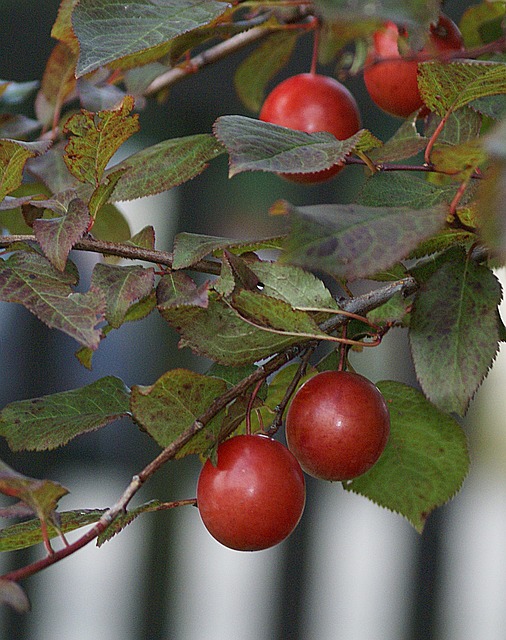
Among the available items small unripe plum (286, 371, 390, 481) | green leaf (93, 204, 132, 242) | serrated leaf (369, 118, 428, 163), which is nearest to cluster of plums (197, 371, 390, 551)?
small unripe plum (286, 371, 390, 481)

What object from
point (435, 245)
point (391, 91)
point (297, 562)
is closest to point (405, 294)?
point (435, 245)

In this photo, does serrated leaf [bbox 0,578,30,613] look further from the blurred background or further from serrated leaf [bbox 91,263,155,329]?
the blurred background

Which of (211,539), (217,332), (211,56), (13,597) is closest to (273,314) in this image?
(217,332)

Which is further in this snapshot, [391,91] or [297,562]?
[297,562]

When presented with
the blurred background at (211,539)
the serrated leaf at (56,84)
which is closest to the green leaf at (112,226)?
the serrated leaf at (56,84)

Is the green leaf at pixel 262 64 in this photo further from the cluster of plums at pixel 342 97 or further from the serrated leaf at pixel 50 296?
the serrated leaf at pixel 50 296

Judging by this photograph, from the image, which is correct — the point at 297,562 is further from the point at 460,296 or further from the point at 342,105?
the point at 460,296

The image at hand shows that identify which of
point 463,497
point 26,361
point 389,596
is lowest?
point 389,596

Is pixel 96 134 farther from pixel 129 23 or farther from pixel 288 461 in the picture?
pixel 288 461
